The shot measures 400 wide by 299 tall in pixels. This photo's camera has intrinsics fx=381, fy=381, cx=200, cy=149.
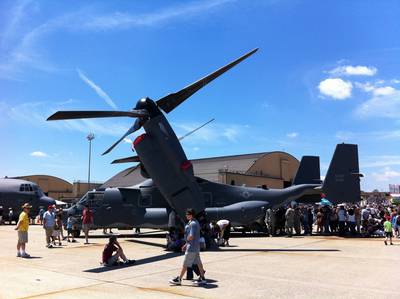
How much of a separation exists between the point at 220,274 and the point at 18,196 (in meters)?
26.8

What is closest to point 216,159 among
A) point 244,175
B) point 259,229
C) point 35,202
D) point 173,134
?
point 244,175

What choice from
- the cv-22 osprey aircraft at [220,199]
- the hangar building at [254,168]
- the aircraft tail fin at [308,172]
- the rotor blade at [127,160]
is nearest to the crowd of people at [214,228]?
the cv-22 osprey aircraft at [220,199]

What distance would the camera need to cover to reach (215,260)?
12.1 metres

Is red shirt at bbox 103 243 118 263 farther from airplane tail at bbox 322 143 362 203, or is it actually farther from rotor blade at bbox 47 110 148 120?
airplane tail at bbox 322 143 362 203

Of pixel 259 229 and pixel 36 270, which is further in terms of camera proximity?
pixel 259 229

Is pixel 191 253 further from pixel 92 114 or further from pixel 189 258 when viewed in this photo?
pixel 92 114

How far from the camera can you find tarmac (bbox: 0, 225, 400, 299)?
25.1ft

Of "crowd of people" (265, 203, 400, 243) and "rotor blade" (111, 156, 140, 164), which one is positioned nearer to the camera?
"rotor blade" (111, 156, 140, 164)

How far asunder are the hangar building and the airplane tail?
2473 cm

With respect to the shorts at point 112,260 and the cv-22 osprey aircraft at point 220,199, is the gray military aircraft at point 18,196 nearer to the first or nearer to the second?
the cv-22 osprey aircraft at point 220,199

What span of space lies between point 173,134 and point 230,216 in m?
7.20

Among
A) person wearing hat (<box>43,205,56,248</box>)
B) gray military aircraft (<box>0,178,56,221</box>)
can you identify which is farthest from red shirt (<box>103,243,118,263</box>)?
gray military aircraft (<box>0,178,56,221</box>)

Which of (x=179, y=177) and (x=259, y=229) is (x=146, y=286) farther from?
(x=259, y=229)

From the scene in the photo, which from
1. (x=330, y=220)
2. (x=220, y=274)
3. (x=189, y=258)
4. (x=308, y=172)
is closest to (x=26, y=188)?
(x=308, y=172)
